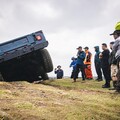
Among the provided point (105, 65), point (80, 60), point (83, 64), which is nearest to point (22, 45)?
point (80, 60)

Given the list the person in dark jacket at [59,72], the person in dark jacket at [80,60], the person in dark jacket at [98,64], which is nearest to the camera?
the person in dark jacket at [80,60]

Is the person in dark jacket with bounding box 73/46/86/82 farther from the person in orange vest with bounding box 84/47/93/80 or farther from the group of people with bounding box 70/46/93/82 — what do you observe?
the person in orange vest with bounding box 84/47/93/80

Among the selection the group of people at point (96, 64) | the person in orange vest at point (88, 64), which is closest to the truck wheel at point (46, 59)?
the group of people at point (96, 64)

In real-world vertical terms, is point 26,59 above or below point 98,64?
above

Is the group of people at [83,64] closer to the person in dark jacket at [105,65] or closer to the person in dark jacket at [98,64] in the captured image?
the person in dark jacket at [98,64]

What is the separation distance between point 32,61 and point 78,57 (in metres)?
2.37

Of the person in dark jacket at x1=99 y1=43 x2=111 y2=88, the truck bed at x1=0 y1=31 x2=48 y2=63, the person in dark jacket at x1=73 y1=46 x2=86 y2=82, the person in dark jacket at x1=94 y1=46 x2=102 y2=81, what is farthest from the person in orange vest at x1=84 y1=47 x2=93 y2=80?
the person in dark jacket at x1=99 y1=43 x2=111 y2=88

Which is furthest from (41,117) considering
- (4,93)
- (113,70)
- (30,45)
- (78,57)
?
(78,57)

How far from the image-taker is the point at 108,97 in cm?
1123

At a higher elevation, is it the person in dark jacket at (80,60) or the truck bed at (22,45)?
the truck bed at (22,45)

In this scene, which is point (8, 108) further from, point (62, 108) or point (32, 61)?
point (32, 61)

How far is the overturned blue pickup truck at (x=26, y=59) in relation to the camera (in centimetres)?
1598

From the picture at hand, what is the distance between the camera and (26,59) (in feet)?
55.3

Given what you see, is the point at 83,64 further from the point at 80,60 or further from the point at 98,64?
the point at 98,64
